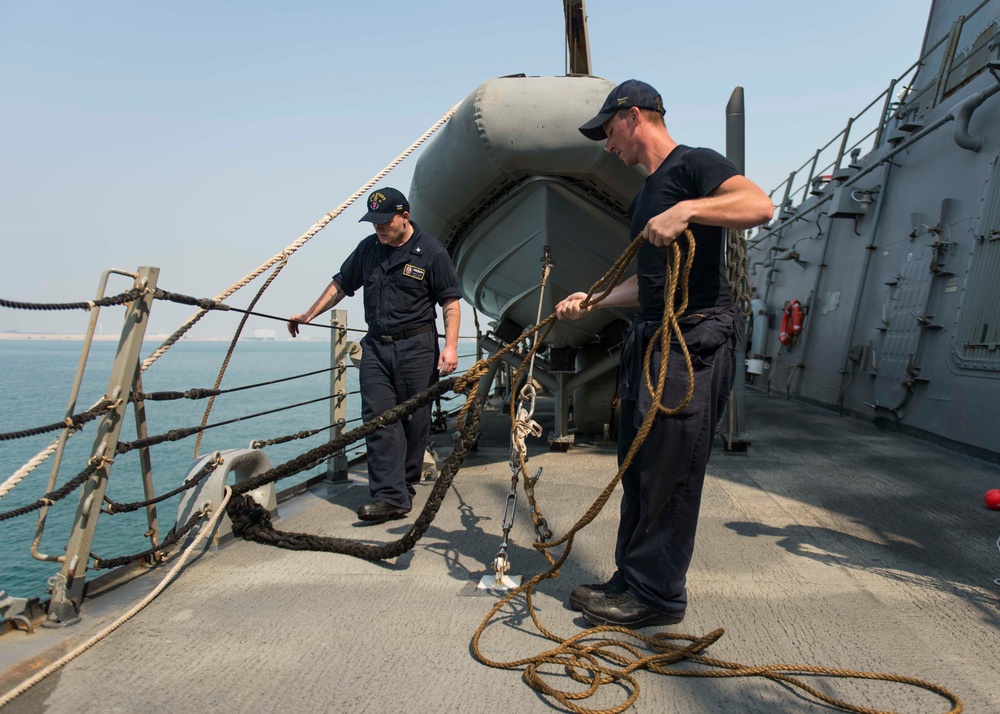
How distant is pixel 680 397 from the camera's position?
6.61 feet

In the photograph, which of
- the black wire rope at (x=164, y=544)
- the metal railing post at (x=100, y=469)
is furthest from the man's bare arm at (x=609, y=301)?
the black wire rope at (x=164, y=544)

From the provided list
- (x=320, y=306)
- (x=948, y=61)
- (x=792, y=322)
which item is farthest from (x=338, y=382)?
(x=792, y=322)

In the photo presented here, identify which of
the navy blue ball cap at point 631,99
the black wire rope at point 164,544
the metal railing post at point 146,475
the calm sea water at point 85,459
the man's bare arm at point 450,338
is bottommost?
the calm sea water at point 85,459

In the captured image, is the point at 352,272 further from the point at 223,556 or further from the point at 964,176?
the point at 964,176

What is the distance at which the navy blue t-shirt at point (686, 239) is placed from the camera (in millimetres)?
A: 1983

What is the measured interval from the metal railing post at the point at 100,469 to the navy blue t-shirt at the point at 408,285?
1447 mm

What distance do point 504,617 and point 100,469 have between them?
134cm

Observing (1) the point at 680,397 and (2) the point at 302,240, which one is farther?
(2) the point at 302,240

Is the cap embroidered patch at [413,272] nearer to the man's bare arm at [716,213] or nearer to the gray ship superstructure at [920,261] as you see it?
the man's bare arm at [716,213]

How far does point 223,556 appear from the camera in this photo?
2828 mm

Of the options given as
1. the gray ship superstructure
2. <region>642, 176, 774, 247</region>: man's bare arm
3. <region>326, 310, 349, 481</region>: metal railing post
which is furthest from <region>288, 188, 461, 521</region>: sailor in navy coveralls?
the gray ship superstructure

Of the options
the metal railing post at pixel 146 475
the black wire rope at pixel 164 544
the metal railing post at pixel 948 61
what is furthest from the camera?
the metal railing post at pixel 948 61

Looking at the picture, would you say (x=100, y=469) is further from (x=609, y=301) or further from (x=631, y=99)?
(x=631, y=99)

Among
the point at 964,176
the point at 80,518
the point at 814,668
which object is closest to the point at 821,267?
the point at 964,176
